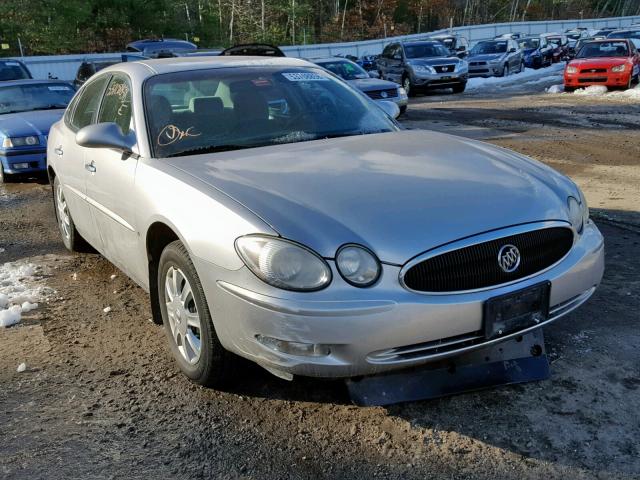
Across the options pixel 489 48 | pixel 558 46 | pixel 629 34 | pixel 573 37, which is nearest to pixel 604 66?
pixel 629 34

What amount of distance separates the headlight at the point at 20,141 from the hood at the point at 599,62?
1532 centimetres

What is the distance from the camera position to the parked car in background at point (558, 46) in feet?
109

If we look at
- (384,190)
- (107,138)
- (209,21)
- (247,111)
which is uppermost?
(209,21)

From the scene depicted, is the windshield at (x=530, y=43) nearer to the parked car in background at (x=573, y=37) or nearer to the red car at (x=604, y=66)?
the parked car in background at (x=573, y=37)

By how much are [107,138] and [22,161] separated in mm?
5974

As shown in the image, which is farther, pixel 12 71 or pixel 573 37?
pixel 573 37

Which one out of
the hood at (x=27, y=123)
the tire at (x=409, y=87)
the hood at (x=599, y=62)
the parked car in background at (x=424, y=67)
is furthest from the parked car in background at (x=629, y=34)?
the hood at (x=27, y=123)

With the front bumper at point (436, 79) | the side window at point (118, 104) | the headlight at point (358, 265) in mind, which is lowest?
the front bumper at point (436, 79)

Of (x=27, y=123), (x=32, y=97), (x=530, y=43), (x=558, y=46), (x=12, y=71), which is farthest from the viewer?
(x=558, y=46)

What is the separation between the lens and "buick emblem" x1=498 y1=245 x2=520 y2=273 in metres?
2.87

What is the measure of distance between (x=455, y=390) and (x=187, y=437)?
123 cm

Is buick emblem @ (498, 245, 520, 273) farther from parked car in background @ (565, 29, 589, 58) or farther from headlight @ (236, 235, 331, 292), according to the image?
parked car in background @ (565, 29, 589, 58)

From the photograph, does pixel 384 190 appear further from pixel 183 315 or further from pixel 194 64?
pixel 194 64

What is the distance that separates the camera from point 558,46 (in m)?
34.3
